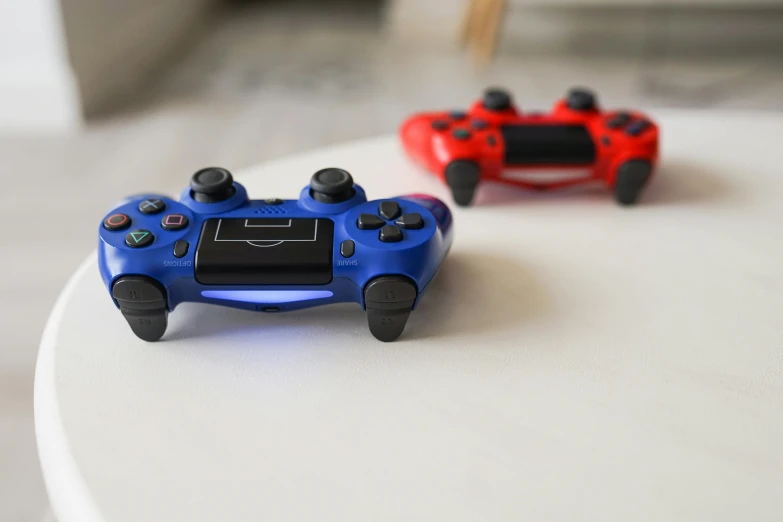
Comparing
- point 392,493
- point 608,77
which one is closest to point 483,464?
point 392,493

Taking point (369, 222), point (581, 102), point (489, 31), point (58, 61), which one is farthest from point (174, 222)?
point (489, 31)

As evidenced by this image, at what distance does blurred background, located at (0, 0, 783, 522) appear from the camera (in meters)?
1.21

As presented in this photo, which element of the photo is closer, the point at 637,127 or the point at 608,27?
the point at 637,127

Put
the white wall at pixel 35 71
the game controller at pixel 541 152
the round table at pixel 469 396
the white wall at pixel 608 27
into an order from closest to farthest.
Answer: the round table at pixel 469 396
the game controller at pixel 541 152
the white wall at pixel 35 71
the white wall at pixel 608 27

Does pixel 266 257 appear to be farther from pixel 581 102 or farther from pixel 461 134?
pixel 581 102

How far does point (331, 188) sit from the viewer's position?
0.52 meters

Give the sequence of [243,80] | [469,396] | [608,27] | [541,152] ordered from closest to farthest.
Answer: [469,396] → [541,152] → [243,80] → [608,27]

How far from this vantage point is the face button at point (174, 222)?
50 cm

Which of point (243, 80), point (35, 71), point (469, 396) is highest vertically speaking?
point (469, 396)

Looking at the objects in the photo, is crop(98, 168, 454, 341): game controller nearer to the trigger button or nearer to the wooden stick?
the trigger button

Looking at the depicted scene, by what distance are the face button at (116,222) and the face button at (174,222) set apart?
0.08 feet

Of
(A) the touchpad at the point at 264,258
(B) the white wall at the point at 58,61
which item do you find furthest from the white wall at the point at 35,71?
(A) the touchpad at the point at 264,258

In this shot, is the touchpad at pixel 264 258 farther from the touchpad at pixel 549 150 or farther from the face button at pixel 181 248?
the touchpad at pixel 549 150

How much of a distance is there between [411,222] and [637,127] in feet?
0.99
